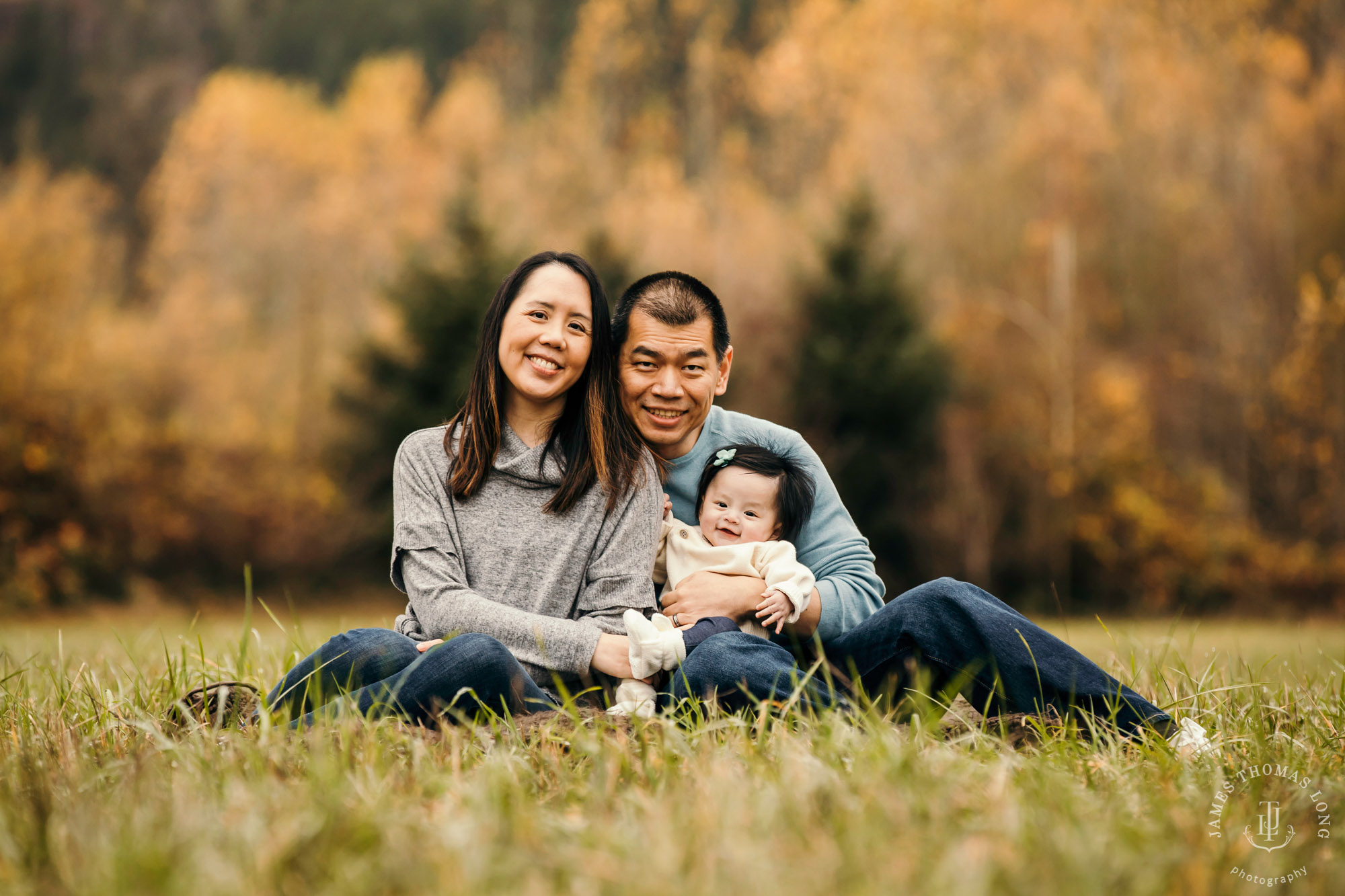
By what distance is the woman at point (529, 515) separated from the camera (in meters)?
2.52

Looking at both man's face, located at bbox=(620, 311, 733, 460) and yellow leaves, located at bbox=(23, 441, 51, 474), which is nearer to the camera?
man's face, located at bbox=(620, 311, 733, 460)

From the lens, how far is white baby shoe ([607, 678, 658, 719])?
2428 mm

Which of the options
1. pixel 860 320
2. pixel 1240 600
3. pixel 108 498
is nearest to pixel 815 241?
pixel 860 320

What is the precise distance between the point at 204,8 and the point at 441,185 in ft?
27.9

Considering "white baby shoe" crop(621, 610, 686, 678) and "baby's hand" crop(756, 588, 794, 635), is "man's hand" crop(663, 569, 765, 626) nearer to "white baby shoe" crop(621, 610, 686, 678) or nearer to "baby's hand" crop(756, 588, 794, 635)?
"baby's hand" crop(756, 588, 794, 635)

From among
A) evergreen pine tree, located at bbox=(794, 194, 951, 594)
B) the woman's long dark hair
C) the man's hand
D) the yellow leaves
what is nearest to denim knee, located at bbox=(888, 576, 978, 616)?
the man's hand

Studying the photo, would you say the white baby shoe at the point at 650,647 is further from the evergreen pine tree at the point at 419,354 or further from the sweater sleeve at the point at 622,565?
the evergreen pine tree at the point at 419,354

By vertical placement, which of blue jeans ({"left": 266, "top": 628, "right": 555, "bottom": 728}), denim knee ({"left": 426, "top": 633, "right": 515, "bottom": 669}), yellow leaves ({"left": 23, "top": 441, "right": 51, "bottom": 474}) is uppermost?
denim knee ({"left": 426, "top": 633, "right": 515, "bottom": 669})

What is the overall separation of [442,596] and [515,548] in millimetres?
251

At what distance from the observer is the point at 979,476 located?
1533cm

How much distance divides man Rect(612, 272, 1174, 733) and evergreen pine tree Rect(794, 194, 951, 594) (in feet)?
37.3

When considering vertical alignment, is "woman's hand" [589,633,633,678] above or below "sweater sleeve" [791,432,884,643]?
below

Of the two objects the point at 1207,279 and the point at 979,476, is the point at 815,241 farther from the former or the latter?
the point at 1207,279

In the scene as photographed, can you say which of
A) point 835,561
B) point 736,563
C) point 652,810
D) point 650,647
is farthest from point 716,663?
Result: point 652,810
